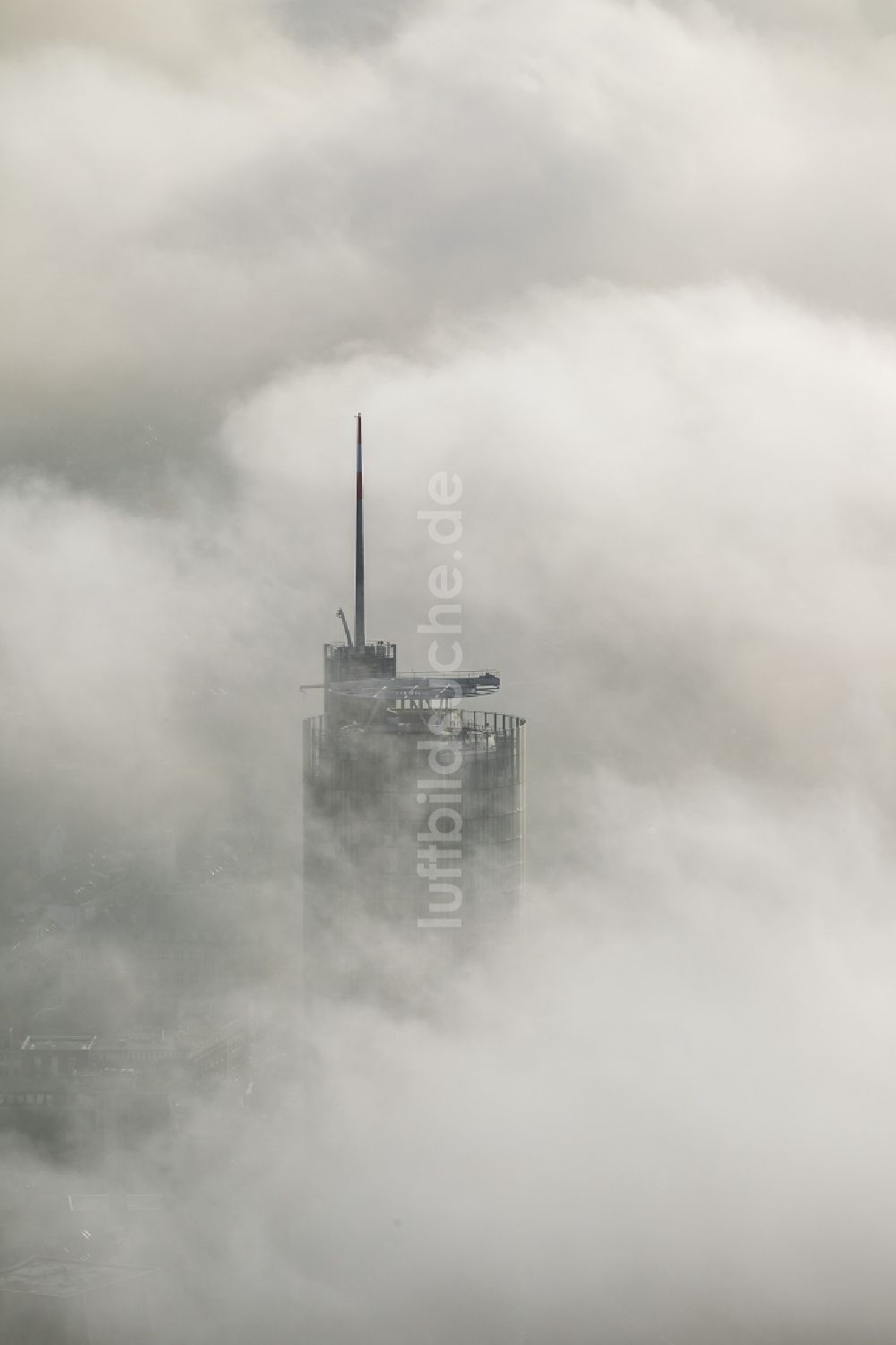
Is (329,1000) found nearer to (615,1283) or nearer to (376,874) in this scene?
(376,874)

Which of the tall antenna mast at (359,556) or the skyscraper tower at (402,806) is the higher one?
the tall antenna mast at (359,556)

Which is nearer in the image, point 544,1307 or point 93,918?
point 544,1307

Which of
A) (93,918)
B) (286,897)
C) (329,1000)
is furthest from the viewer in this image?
(93,918)

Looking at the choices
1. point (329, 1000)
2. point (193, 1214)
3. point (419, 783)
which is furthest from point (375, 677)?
point (193, 1214)

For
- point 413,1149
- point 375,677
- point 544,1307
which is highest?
point 375,677

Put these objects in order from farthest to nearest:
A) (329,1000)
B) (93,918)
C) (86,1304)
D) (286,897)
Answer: (93,918) < (286,897) < (329,1000) < (86,1304)

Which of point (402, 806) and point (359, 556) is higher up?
point (359, 556)

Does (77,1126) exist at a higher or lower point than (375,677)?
lower

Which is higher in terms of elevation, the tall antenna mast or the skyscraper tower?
the tall antenna mast
